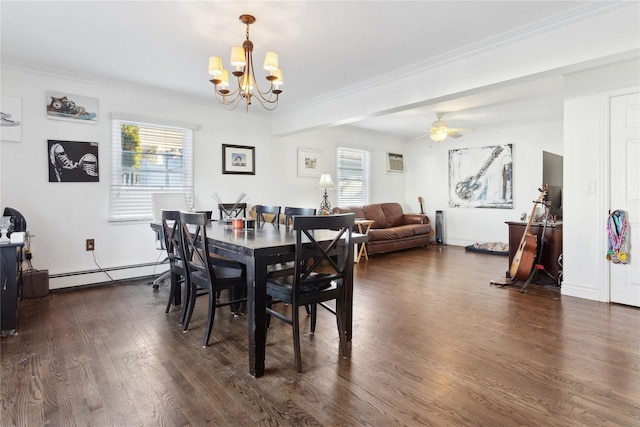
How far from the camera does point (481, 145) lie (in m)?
7.05

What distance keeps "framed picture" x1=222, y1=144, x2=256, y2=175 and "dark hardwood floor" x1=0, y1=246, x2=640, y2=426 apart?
94.2 inches

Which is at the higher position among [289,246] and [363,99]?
[363,99]

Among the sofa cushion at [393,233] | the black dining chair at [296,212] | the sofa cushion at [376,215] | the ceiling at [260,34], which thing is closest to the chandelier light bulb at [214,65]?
the ceiling at [260,34]

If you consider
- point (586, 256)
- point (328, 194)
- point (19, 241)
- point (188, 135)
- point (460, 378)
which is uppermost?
point (188, 135)

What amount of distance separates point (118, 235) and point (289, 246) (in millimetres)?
3178

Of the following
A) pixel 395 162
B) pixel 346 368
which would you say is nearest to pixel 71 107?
pixel 346 368

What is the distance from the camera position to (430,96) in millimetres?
3607

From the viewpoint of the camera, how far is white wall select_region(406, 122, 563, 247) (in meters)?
6.32

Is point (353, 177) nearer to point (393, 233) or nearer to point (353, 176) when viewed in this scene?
point (353, 176)

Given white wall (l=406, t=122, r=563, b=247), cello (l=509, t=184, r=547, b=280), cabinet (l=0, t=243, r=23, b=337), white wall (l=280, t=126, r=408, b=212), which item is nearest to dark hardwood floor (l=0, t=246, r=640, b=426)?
cabinet (l=0, t=243, r=23, b=337)

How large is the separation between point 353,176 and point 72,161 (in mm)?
4753

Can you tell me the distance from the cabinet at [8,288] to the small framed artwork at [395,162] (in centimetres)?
659

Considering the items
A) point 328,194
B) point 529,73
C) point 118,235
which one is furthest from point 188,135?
point 529,73

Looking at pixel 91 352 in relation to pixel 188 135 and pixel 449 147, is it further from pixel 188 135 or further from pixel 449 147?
pixel 449 147
